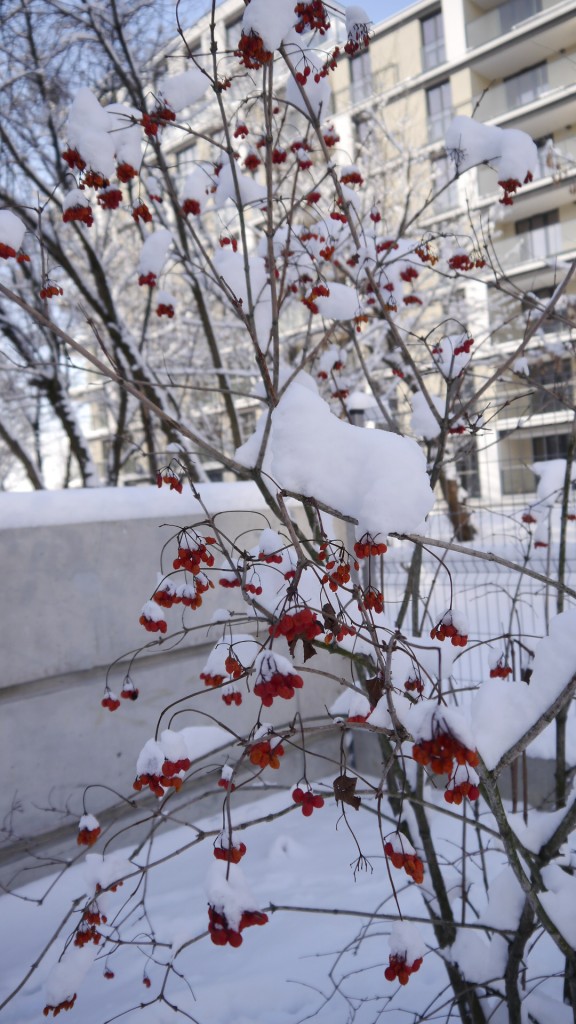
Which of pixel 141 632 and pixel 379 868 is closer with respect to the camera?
pixel 379 868

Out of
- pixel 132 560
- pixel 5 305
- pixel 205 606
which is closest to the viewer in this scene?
pixel 132 560

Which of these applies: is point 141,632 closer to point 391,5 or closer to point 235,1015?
point 235,1015

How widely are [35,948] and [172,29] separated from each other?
6.99 m

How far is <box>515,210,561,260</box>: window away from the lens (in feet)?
60.7

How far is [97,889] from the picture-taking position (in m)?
1.50

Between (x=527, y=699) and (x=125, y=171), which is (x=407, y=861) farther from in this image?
(x=125, y=171)

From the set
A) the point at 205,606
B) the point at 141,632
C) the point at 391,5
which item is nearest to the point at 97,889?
the point at 141,632

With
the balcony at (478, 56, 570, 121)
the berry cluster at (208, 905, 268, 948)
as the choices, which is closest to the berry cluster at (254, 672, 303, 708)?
the berry cluster at (208, 905, 268, 948)

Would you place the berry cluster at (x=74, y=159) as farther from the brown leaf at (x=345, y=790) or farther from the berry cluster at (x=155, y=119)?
the brown leaf at (x=345, y=790)

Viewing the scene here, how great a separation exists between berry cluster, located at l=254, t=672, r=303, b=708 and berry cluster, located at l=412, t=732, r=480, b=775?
0.20 metres

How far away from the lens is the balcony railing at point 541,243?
18172mm

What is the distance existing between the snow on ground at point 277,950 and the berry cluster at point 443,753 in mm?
873

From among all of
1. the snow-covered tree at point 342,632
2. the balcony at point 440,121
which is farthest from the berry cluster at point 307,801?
the balcony at point 440,121

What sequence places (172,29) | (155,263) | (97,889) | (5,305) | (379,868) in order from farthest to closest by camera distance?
(5,305) → (172,29) → (379,868) → (155,263) → (97,889)
